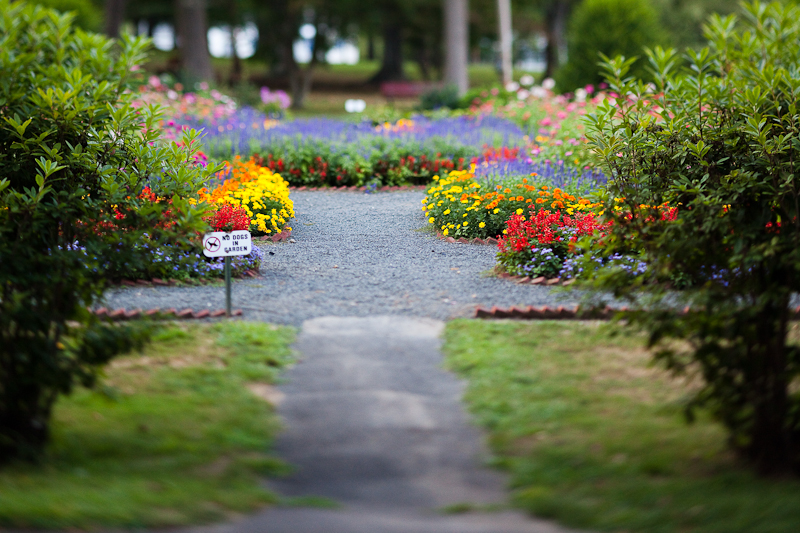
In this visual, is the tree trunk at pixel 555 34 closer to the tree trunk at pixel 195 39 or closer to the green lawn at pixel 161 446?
the tree trunk at pixel 195 39

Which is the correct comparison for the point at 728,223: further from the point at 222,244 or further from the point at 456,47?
the point at 456,47

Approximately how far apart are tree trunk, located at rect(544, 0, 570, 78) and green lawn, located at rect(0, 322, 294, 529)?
1224 inches

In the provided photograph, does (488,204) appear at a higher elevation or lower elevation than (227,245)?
higher

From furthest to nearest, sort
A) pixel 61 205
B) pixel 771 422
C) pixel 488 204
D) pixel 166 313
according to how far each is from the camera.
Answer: pixel 488 204 → pixel 166 313 → pixel 61 205 → pixel 771 422

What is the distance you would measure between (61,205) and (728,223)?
13.2ft

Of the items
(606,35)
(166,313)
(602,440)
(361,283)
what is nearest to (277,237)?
(361,283)

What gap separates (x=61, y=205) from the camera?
482cm

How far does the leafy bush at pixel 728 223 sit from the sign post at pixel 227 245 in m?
2.51

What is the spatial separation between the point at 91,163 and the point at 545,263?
3.68 m

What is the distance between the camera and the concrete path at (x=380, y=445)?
121 inches

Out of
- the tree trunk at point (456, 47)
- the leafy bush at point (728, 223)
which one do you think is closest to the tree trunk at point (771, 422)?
the leafy bush at point (728, 223)

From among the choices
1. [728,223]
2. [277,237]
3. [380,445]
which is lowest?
[380,445]

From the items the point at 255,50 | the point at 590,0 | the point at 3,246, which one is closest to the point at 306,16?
the point at 255,50

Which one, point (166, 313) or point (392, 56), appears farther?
point (392, 56)
